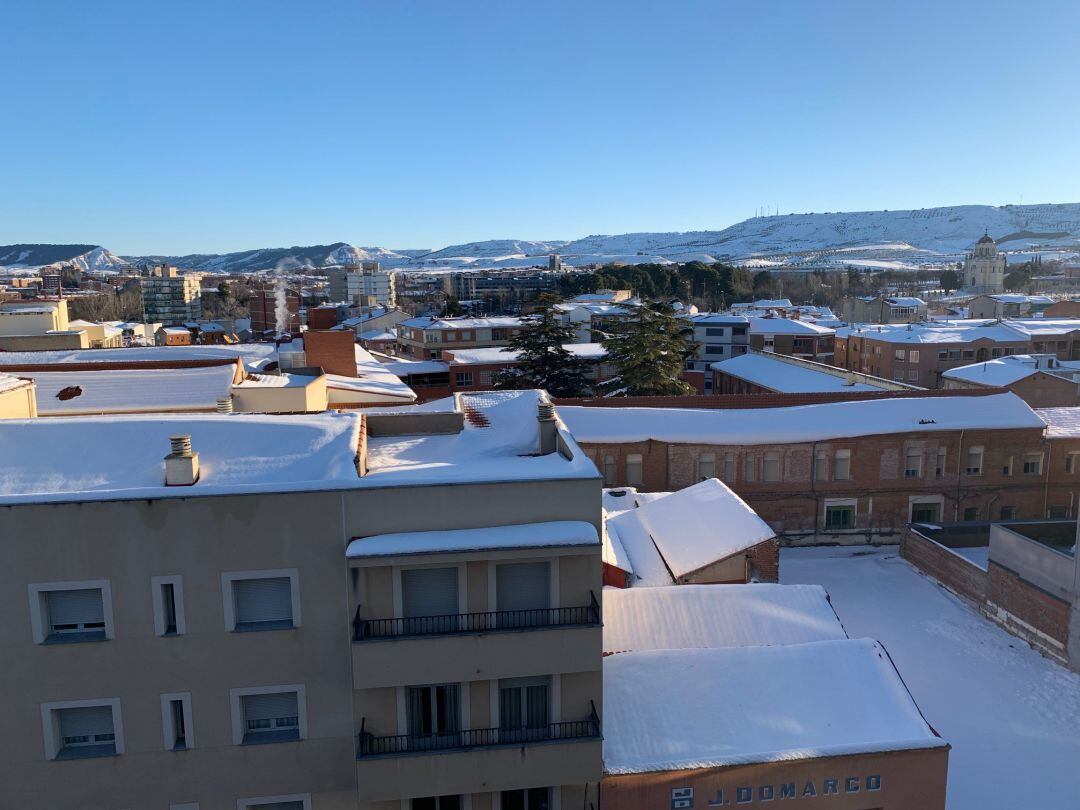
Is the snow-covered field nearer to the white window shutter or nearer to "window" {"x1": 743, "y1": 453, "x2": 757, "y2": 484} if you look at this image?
"window" {"x1": 743, "y1": 453, "x2": 757, "y2": 484}

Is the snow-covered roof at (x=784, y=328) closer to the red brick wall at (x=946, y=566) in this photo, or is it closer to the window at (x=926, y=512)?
the window at (x=926, y=512)

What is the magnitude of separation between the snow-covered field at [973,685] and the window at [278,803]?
38.3 feet

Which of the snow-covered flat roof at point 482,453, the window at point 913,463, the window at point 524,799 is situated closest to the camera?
the snow-covered flat roof at point 482,453

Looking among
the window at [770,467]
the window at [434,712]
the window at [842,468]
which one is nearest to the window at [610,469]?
the window at [770,467]

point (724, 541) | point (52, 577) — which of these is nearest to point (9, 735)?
point (52, 577)

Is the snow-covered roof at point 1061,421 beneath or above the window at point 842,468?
above

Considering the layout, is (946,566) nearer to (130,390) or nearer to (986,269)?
(130,390)

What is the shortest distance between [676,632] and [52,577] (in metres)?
11.7

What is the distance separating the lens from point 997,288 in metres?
147

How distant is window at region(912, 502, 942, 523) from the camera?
96.9 feet

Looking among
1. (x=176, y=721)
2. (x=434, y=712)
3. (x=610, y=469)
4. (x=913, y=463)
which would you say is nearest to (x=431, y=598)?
(x=434, y=712)

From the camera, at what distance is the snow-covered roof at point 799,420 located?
2897 cm

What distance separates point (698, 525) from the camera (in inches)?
890

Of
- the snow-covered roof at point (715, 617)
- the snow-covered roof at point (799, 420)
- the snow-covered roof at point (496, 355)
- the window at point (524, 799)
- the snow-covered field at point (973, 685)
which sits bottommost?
the snow-covered field at point (973, 685)
